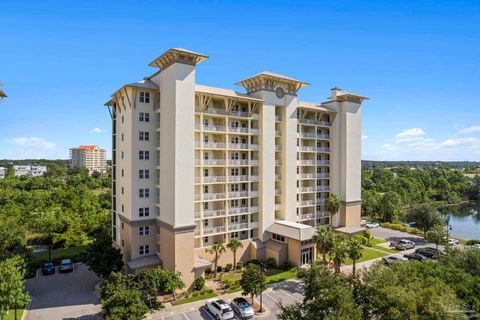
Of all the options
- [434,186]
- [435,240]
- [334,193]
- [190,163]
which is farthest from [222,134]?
[434,186]

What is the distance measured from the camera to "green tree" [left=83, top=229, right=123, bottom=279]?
29047 mm

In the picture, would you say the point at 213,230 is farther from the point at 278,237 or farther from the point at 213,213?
the point at 278,237

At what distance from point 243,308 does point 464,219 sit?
80.9m

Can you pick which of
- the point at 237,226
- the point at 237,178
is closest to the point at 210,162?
the point at 237,178

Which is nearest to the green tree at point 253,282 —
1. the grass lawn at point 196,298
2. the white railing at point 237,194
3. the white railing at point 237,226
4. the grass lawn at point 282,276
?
the grass lawn at point 196,298

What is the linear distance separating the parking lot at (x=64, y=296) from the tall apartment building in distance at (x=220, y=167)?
4.77 metres

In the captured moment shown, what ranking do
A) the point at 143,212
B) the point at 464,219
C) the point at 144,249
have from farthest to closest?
the point at 464,219
the point at 143,212
the point at 144,249

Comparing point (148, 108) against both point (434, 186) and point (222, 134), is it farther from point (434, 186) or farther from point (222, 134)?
point (434, 186)

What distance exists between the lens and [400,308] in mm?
17562

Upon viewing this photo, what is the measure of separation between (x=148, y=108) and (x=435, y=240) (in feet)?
136

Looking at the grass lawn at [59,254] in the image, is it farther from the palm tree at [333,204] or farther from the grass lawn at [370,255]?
the grass lawn at [370,255]

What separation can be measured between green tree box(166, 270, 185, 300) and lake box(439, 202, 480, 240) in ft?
192

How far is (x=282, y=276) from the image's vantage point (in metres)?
33.7

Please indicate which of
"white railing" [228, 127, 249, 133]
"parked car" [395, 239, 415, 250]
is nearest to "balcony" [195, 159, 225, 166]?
"white railing" [228, 127, 249, 133]
